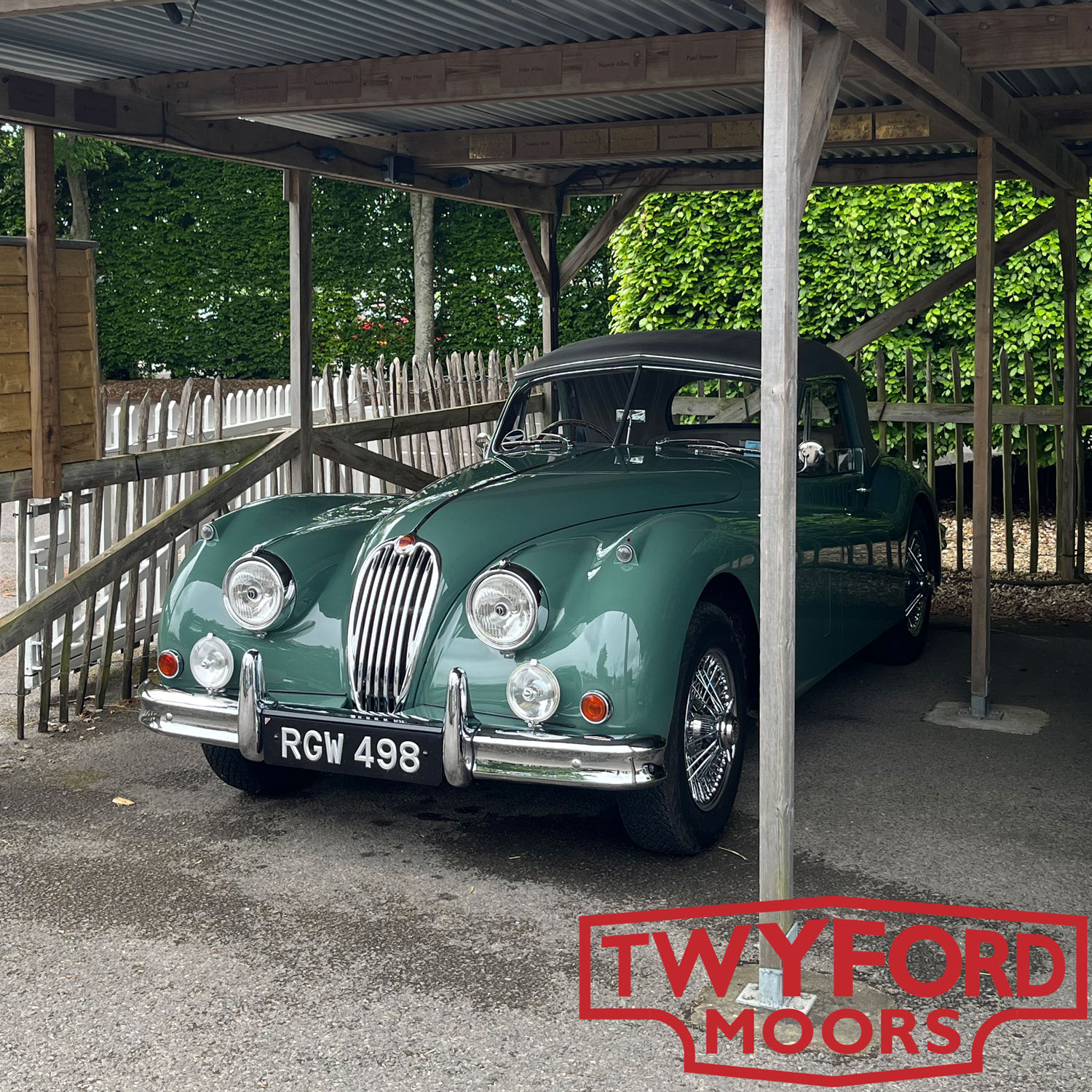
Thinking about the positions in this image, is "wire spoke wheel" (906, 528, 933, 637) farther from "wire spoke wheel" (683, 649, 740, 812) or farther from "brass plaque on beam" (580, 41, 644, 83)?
"brass plaque on beam" (580, 41, 644, 83)

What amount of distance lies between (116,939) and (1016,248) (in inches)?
283

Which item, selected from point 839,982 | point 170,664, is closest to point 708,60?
point 170,664

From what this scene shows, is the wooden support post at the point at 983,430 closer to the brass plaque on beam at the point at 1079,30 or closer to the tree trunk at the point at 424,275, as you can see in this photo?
the brass plaque on beam at the point at 1079,30

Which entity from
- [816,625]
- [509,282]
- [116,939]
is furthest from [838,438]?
[509,282]

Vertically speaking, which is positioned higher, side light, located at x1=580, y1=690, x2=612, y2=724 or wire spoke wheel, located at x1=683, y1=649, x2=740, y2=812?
side light, located at x1=580, y1=690, x2=612, y2=724

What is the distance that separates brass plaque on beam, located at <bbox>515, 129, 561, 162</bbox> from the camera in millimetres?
8469

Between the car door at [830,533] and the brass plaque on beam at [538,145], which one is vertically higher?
the brass plaque on beam at [538,145]

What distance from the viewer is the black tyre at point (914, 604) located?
24.0ft

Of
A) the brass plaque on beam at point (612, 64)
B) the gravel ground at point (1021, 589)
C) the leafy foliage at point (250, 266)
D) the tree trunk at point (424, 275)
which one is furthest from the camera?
the leafy foliage at point (250, 266)

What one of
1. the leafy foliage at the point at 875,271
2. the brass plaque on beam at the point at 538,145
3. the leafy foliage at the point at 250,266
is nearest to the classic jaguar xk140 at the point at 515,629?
the brass plaque on beam at the point at 538,145

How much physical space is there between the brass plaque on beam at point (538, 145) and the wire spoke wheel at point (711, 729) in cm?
478

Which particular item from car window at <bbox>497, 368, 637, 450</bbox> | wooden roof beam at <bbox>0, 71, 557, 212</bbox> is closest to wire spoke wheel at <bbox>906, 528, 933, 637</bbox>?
car window at <bbox>497, 368, 637, 450</bbox>

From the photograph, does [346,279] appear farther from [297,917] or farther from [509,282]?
[297,917]

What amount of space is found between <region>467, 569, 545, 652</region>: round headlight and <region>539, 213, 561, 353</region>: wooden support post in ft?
22.3
